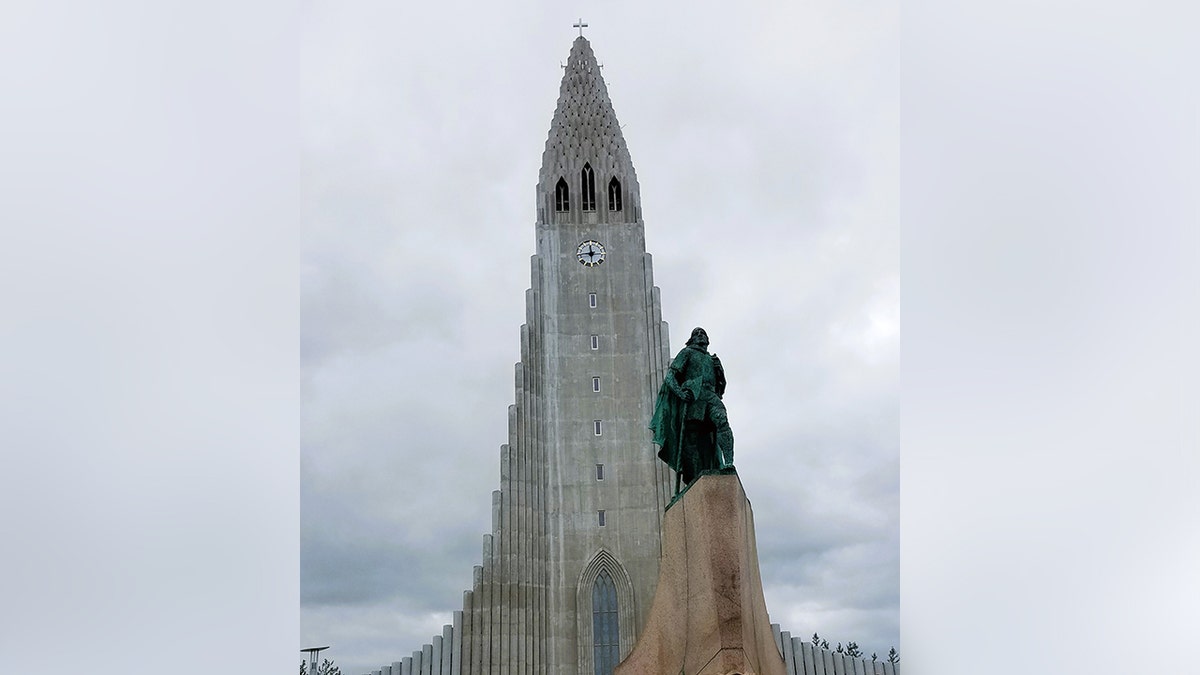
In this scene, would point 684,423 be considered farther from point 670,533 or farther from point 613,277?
point 613,277

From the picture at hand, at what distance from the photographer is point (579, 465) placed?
3212cm

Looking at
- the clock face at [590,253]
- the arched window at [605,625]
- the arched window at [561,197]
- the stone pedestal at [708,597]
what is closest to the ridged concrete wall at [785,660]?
the arched window at [605,625]

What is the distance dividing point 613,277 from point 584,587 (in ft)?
36.0

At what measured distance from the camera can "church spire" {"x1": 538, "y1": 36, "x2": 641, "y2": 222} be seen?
120 feet

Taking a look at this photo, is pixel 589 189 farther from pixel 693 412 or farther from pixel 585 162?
pixel 693 412

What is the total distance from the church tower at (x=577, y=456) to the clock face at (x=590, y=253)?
36 mm

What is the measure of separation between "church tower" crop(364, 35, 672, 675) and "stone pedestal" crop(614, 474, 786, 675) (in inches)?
795

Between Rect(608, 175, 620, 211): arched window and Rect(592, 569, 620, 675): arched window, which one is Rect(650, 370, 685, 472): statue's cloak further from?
Rect(608, 175, 620, 211): arched window

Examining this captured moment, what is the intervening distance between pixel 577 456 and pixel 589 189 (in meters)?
10.7

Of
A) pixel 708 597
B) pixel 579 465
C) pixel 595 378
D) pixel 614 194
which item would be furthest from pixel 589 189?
pixel 708 597

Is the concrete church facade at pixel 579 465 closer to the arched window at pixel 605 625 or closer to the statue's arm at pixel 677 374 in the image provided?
the arched window at pixel 605 625

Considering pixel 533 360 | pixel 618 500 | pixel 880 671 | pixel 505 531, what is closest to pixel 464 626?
pixel 505 531

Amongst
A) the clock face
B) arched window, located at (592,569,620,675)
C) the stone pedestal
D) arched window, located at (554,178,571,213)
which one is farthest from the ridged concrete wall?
the stone pedestal

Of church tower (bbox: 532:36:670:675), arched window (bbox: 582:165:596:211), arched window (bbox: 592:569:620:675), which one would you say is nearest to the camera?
arched window (bbox: 592:569:620:675)
